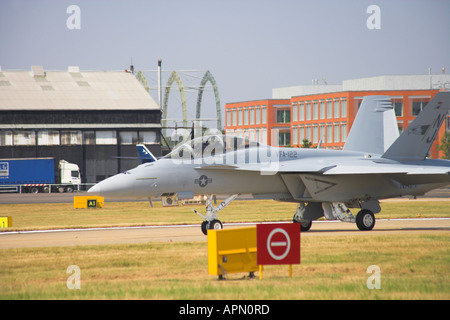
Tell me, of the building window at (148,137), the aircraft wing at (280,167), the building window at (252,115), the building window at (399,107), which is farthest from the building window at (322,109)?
the aircraft wing at (280,167)

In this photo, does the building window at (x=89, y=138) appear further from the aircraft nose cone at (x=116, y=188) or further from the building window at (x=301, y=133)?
the aircraft nose cone at (x=116, y=188)

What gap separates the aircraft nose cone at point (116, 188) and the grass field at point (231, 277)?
8.85ft

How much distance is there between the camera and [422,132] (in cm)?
2381

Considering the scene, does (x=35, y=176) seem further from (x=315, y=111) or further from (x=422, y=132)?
(x=422, y=132)

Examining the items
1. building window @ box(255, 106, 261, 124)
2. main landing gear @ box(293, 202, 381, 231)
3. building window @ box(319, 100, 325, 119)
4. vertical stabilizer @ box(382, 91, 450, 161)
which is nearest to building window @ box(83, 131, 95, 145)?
building window @ box(319, 100, 325, 119)

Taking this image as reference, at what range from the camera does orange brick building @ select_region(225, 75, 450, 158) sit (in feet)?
322

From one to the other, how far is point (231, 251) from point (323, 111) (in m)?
93.4

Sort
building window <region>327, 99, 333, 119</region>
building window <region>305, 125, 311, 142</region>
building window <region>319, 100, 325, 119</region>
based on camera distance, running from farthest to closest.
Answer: building window <region>305, 125, 311, 142</region> < building window <region>319, 100, 325, 119</region> < building window <region>327, 99, 333, 119</region>

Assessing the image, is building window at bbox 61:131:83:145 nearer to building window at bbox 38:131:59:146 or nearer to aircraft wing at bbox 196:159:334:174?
building window at bbox 38:131:59:146

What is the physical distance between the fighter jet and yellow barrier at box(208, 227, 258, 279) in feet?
29.0

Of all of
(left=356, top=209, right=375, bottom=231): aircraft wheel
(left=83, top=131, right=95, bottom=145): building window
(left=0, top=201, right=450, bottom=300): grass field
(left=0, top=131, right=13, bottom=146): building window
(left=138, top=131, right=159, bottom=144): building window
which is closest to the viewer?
(left=0, top=201, right=450, bottom=300): grass field

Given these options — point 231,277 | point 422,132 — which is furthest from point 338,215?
point 231,277

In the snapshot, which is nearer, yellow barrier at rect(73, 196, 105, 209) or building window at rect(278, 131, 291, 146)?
yellow barrier at rect(73, 196, 105, 209)
